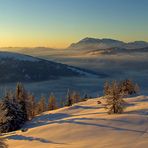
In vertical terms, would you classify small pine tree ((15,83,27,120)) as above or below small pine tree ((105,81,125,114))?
below

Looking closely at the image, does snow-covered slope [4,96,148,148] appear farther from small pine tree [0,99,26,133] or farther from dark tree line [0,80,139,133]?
small pine tree [0,99,26,133]

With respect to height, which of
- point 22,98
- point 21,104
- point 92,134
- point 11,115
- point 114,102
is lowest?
point 11,115

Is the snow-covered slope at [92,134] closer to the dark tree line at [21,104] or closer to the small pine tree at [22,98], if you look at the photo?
the dark tree line at [21,104]

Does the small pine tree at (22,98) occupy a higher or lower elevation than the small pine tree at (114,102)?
lower

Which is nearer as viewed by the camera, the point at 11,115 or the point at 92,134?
the point at 92,134

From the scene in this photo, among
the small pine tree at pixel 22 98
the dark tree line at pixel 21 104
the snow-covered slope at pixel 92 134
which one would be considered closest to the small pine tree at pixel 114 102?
the dark tree line at pixel 21 104

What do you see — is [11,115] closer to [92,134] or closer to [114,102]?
[114,102]

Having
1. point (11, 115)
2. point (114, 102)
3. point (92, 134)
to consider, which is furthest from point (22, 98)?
point (92, 134)

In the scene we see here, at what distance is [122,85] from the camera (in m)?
99.4

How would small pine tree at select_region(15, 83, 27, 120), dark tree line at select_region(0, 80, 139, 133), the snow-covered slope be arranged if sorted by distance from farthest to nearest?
1. small pine tree at select_region(15, 83, 27, 120)
2. dark tree line at select_region(0, 80, 139, 133)
3. the snow-covered slope

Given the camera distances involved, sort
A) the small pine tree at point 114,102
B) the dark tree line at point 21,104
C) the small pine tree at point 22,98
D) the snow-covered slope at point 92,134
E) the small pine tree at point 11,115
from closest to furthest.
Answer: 1. the snow-covered slope at point 92,134
2. the small pine tree at point 114,102
3. the dark tree line at point 21,104
4. the small pine tree at point 11,115
5. the small pine tree at point 22,98

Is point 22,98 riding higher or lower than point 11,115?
higher

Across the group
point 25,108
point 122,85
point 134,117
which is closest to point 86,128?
point 134,117

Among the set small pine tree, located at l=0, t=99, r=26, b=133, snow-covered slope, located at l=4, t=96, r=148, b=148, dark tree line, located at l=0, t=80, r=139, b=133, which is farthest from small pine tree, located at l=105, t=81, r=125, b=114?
small pine tree, located at l=0, t=99, r=26, b=133
